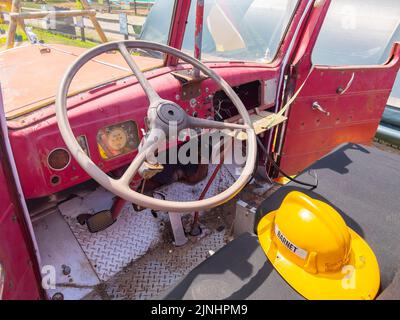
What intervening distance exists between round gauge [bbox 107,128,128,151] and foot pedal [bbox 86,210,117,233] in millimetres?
515

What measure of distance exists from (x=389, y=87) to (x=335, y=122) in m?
0.60

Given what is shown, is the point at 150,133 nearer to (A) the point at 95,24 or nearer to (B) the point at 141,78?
(B) the point at 141,78

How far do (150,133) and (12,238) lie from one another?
0.68 m

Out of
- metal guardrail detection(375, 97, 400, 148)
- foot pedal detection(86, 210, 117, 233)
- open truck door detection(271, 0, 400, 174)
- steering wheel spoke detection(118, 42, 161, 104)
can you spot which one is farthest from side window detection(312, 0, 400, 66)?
foot pedal detection(86, 210, 117, 233)

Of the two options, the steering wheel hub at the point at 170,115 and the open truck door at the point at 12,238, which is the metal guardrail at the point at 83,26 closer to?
the steering wheel hub at the point at 170,115

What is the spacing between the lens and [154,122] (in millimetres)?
1311

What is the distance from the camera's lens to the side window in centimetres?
258

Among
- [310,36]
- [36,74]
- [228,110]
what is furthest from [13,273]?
[310,36]

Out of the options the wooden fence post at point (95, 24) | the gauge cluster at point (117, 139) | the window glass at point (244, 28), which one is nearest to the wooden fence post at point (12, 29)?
the wooden fence post at point (95, 24)

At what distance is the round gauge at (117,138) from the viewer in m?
1.57

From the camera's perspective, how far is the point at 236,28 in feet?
7.07

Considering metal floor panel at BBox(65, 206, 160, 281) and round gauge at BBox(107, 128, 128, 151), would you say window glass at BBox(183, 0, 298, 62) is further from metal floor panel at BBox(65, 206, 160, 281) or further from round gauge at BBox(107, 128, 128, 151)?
metal floor panel at BBox(65, 206, 160, 281)

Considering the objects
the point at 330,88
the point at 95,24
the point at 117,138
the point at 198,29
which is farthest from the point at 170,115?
the point at 330,88

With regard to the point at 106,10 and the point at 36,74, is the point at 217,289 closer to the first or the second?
the point at 36,74
